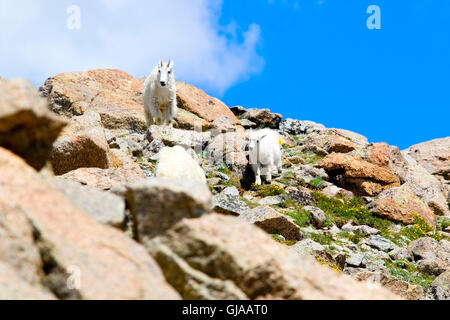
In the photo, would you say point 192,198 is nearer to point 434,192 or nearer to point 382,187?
point 382,187

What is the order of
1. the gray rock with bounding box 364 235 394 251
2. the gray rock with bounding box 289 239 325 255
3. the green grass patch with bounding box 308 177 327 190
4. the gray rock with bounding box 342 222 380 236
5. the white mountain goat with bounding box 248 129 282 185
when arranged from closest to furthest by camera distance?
the gray rock with bounding box 289 239 325 255 < the gray rock with bounding box 364 235 394 251 < the gray rock with bounding box 342 222 380 236 < the white mountain goat with bounding box 248 129 282 185 < the green grass patch with bounding box 308 177 327 190

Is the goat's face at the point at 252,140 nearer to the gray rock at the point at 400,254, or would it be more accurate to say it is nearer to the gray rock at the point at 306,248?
the gray rock at the point at 400,254

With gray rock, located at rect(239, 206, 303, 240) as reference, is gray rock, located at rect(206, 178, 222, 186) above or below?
above

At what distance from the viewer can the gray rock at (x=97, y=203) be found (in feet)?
15.0

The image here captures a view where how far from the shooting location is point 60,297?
385cm

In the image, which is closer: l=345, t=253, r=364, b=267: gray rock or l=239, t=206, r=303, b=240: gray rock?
l=345, t=253, r=364, b=267: gray rock

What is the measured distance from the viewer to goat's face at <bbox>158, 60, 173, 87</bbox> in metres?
18.5

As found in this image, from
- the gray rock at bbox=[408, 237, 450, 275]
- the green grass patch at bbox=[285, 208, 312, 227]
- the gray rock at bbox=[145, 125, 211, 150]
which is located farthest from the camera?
the gray rock at bbox=[145, 125, 211, 150]

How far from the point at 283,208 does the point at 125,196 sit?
11.5 meters

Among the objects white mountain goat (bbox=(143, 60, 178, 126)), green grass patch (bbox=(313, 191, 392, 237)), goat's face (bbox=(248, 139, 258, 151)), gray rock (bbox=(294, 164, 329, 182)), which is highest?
Result: white mountain goat (bbox=(143, 60, 178, 126))

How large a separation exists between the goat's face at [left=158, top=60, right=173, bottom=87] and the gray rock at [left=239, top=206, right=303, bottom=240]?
24.4 ft

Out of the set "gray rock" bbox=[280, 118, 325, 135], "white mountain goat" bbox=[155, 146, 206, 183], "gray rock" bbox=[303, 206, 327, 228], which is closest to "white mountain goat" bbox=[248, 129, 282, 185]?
"gray rock" bbox=[303, 206, 327, 228]

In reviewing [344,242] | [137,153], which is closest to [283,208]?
[344,242]

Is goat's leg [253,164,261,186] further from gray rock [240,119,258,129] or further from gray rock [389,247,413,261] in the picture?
gray rock [240,119,258,129]
